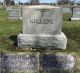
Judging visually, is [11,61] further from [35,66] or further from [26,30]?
[26,30]

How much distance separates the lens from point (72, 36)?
350 inches

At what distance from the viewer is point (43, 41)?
6.97m

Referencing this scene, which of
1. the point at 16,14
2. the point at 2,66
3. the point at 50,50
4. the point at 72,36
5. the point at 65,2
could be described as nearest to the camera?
the point at 2,66

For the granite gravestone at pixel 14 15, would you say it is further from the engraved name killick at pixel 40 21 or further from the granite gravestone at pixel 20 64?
the granite gravestone at pixel 20 64

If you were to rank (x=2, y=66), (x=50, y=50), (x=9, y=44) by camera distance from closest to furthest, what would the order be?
1. (x=2, y=66)
2. (x=50, y=50)
3. (x=9, y=44)

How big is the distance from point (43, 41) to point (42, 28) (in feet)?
1.11

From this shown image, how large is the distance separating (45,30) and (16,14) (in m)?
12.0

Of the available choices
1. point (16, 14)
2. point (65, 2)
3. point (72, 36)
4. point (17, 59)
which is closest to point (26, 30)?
point (17, 59)

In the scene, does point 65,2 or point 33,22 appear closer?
point 33,22

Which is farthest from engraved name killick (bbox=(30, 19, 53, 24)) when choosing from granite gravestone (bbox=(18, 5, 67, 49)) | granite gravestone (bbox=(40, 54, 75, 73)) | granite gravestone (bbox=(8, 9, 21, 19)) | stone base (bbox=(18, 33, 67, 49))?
granite gravestone (bbox=(8, 9, 21, 19))

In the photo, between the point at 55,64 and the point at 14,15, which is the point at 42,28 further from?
the point at 14,15

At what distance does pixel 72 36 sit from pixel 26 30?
7.48 feet

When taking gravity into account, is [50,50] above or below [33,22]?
below

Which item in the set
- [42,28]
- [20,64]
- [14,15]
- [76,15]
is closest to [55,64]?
[20,64]
